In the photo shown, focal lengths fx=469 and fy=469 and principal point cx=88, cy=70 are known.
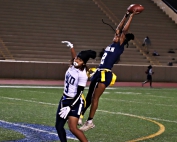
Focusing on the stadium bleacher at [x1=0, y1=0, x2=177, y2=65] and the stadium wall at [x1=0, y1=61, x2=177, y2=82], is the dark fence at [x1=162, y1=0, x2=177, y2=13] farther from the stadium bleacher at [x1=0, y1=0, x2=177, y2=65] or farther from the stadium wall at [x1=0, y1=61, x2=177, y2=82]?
the stadium wall at [x1=0, y1=61, x2=177, y2=82]

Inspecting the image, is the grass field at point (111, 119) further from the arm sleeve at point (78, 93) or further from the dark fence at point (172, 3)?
the dark fence at point (172, 3)

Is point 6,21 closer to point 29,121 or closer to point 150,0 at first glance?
point 150,0

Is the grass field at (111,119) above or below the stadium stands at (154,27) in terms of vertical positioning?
below

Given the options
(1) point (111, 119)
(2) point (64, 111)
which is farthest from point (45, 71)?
(2) point (64, 111)

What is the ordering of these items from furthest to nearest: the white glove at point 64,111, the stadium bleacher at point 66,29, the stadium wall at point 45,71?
the stadium bleacher at point 66,29
the stadium wall at point 45,71
the white glove at point 64,111

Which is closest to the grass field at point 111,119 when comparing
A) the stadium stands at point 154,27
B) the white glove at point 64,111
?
the white glove at point 64,111

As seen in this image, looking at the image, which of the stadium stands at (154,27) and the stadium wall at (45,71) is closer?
the stadium wall at (45,71)

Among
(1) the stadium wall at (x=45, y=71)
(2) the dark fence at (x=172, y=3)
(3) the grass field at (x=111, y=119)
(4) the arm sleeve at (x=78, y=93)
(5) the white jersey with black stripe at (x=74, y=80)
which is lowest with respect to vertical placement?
(1) the stadium wall at (x=45, y=71)

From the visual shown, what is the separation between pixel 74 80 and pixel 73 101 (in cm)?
29

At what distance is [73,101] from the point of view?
6543mm

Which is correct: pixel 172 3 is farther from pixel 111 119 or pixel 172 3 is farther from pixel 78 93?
pixel 78 93

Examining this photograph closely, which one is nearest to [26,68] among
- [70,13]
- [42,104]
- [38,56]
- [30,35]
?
[38,56]

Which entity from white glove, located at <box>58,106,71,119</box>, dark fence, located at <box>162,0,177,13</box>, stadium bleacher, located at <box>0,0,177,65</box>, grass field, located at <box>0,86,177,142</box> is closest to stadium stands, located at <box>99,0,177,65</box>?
stadium bleacher, located at <box>0,0,177,65</box>

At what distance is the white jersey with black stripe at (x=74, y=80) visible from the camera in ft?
21.5
